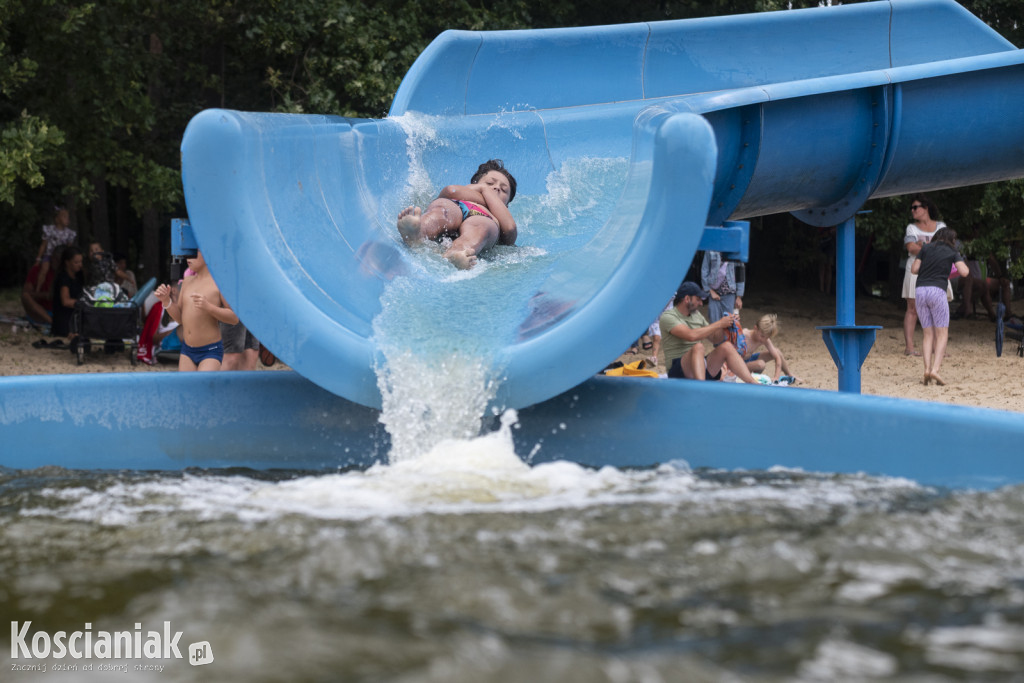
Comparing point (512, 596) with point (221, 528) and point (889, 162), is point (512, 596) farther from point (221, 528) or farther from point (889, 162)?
point (889, 162)

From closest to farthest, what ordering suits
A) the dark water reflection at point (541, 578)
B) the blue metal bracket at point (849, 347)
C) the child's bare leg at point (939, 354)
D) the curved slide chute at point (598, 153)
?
the dark water reflection at point (541, 578), the curved slide chute at point (598, 153), the blue metal bracket at point (849, 347), the child's bare leg at point (939, 354)

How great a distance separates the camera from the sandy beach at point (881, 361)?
Result: 6.77 m

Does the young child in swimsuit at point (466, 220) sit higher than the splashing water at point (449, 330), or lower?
higher

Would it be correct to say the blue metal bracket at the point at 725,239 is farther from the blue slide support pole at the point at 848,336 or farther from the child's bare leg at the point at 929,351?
the child's bare leg at the point at 929,351

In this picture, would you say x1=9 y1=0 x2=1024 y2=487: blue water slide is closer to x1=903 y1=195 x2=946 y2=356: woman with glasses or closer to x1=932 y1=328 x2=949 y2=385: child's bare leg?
x1=903 y1=195 x2=946 y2=356: woman with glasses

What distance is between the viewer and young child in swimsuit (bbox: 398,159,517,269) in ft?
15.8

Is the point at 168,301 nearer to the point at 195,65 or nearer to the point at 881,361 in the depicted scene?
the point at 881,361

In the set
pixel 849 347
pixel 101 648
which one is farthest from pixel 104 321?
pixel 101 648

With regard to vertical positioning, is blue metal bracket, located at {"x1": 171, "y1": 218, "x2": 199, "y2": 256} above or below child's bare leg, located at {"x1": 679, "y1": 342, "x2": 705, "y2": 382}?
above

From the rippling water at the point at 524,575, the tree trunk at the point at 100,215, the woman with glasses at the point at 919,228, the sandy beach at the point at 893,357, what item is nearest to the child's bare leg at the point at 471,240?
the rippling water at the point at 524,575

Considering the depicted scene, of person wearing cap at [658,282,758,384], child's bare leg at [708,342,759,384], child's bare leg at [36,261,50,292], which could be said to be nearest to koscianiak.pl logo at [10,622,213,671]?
person wearing cap at [658,282,758,384]

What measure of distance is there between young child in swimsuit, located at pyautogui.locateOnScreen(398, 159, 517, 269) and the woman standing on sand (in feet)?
11.2

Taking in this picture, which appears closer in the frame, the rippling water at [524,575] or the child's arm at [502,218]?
the rippling water at [524,575]

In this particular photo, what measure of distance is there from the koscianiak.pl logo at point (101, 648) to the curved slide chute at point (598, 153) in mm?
1684
